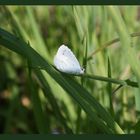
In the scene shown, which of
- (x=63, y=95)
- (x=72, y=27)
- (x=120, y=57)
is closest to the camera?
(x=63, y=95)

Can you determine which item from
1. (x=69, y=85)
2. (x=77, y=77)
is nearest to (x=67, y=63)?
(x=69, y=85)

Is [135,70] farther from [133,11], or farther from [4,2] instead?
[133,11]

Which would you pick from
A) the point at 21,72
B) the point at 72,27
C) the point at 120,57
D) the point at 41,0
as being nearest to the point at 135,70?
the point at 41,0

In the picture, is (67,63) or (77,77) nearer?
(67,63)

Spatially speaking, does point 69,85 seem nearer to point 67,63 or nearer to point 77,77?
point 67,63
